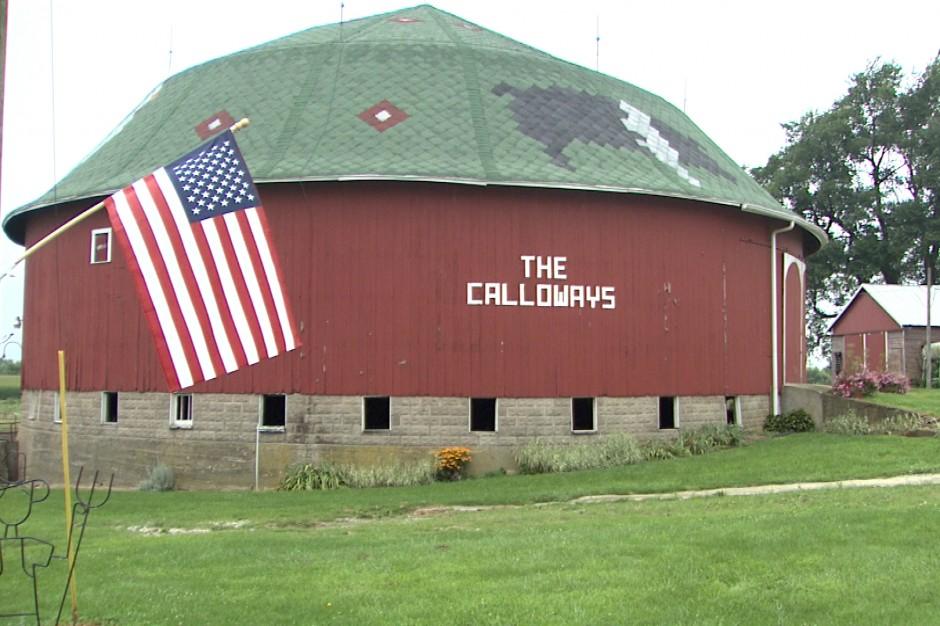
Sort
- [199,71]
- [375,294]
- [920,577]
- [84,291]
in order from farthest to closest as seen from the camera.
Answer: [199,71], [84,291], [375,294], [920,577]

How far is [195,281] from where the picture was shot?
8.16 m

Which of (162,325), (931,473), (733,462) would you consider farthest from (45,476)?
Answer: (931,473)

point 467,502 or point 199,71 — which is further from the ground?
point 199,71

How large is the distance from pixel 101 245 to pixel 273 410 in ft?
17.6

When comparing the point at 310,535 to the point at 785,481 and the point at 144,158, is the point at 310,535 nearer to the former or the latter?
the point at 785,481

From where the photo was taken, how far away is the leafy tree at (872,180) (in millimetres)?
47812

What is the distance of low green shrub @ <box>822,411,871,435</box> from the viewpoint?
20703mm

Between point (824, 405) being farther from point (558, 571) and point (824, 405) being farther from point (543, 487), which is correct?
point (558, 571)

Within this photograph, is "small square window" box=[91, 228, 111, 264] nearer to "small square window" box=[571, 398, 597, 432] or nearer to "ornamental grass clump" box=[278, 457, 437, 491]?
"ornamental grass clump" box=[278, 457, 437, 491]

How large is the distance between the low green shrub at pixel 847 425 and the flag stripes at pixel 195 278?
614 inches

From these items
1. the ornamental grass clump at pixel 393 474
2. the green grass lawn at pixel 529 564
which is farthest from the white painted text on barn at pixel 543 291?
the green grass lawn at pixel 529 564

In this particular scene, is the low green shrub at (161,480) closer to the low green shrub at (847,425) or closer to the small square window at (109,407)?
the small square window at (109,407)

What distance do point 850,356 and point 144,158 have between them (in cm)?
3679

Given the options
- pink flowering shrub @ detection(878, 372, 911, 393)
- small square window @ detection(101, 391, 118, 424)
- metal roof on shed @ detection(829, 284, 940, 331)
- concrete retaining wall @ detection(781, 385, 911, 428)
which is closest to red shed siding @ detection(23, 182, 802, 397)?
small square window @ detection(101, 391, 118, 424)
